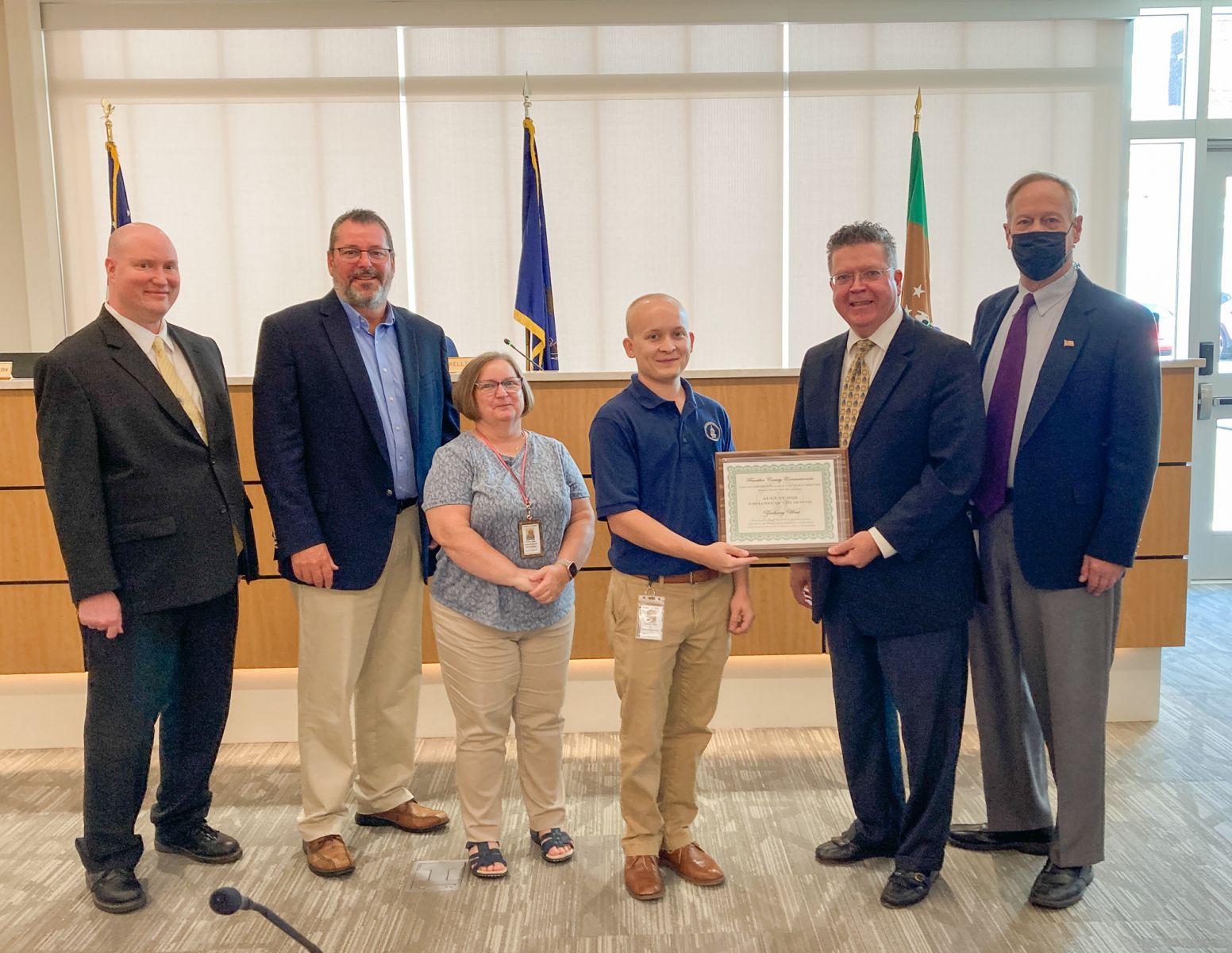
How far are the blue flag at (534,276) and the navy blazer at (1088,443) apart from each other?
3077 millimetres

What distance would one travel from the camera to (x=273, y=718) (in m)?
3.81

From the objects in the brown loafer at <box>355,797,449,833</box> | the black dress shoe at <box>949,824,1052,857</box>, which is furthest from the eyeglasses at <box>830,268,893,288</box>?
the brown loafer at <box>355,797,449,833</box>

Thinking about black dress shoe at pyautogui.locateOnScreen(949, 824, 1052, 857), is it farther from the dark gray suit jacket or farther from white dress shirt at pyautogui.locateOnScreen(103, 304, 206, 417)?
white dress shirt at pyautogui.locateOnScreen(103, 304, 206, 417)

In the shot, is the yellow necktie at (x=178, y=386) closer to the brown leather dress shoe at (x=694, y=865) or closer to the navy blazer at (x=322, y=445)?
the navy blazer at (x=322, y=445)

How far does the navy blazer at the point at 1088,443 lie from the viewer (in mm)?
2271

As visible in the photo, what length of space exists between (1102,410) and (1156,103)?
4.83m

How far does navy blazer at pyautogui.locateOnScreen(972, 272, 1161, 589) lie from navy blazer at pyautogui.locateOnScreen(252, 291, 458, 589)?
5.77 feet

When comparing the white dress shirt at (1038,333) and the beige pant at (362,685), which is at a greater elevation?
the white dress shirt at (1038,333)

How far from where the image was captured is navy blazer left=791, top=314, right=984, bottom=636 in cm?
226

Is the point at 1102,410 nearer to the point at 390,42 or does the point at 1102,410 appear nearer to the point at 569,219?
the point at 569,219

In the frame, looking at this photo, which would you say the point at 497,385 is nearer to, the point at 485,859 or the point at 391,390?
the point at 391,390

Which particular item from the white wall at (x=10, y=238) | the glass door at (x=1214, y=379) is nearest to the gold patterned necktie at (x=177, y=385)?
the white wall at (x=10, y=238)

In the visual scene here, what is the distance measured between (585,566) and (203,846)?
5.42 ft

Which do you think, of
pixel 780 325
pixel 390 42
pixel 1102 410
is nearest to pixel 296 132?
pixel 390 42
